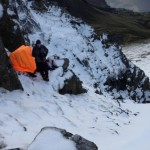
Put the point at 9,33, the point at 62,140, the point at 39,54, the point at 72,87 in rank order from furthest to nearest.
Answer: the point at 72,87
the point at 9,33
the point at 39,54
the point at 62,140

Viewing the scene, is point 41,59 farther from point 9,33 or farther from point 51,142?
point 51,142

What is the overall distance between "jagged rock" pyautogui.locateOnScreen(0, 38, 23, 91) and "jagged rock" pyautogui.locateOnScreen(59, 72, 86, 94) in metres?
2.23

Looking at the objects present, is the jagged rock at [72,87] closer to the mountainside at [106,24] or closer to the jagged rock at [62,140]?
the jagged rock at [62,140]

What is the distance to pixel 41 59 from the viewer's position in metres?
13.1

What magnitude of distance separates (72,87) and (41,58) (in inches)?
64.8

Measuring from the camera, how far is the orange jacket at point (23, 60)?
40.5 ft

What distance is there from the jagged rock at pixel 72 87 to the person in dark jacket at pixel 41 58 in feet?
2.56

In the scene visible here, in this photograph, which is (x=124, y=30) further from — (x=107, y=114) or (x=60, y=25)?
(x=107, y=114)

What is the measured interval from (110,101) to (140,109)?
1.27 m

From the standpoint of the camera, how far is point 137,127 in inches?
503

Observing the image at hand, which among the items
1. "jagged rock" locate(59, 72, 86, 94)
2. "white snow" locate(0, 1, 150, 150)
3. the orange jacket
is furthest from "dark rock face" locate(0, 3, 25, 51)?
"jagged rock" locate(59, 72, 86, 94)

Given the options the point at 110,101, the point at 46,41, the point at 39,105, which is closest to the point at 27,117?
the point at 39,105

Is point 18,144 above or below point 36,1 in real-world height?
below

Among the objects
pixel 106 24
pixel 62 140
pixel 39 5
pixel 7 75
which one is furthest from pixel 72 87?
pixel 106 24
